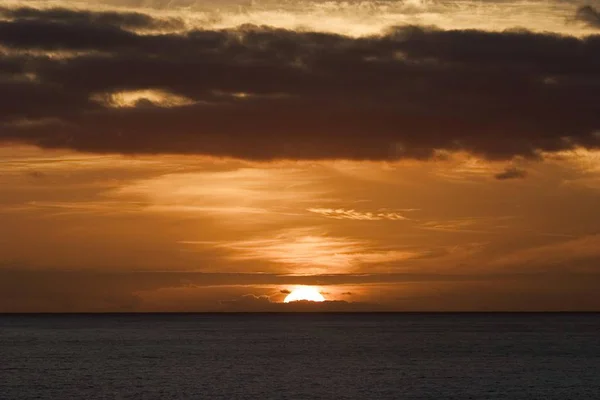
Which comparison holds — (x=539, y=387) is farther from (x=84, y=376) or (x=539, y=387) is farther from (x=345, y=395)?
(x=84, y=376)

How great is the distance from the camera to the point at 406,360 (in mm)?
150625

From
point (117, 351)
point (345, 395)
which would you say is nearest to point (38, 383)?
point (345, 395)

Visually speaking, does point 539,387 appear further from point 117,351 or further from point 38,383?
point 117,351

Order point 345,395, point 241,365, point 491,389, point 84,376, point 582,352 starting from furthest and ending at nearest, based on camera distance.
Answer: point 582,352 < point 241,365 < point 84,376 < point 491,389 < point 345,395

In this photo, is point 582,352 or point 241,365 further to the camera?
point 582,352

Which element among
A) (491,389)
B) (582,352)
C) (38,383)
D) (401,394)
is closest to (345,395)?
(401,394)

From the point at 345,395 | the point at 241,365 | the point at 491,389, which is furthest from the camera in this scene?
the point at 241,365

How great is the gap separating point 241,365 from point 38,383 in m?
37.5

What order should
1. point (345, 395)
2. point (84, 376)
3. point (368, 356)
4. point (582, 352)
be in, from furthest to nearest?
1. point (582, 352)
2. point (368, 356)
3. point (84, 376)
4. point (345, 395)

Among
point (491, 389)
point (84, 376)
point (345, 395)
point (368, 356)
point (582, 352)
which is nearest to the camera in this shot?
point (345, 395)

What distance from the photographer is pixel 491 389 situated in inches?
4136

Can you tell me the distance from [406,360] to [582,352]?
43.9 meters

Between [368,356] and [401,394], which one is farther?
[368,356]

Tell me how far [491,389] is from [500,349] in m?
82.9
